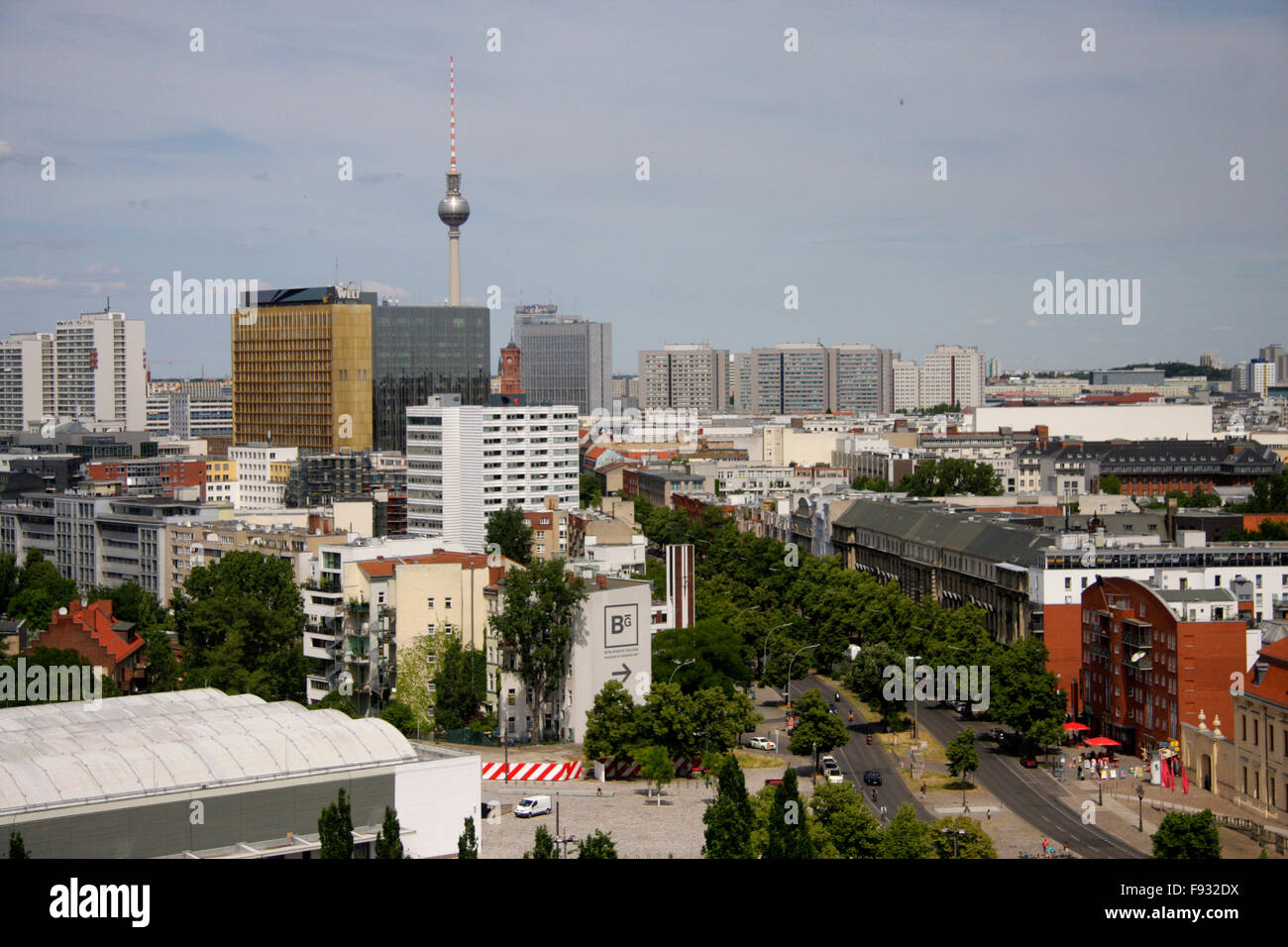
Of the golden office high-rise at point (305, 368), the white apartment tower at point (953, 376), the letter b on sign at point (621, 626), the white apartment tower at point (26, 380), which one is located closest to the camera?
the letter b on sign at point (621, 626)

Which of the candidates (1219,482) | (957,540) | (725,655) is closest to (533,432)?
(957,540)

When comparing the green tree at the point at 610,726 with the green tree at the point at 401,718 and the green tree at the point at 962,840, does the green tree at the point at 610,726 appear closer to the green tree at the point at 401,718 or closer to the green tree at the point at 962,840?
the green tree at the point at 401,718

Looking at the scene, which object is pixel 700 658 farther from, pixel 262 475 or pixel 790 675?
pixel 262 475

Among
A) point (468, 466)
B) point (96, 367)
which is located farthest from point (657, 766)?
point (96, 367)

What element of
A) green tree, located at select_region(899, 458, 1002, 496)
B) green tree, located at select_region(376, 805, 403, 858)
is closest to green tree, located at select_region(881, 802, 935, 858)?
green tree, located at select_region(376, 805, 403, 858)

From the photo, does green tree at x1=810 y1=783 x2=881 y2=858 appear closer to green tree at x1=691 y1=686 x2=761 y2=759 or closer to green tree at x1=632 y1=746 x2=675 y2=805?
green tree at x1=632 y1=746 x2=675 y2=805

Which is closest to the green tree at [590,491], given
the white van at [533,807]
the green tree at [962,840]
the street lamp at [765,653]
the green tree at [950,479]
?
the green tree at [950,479]
